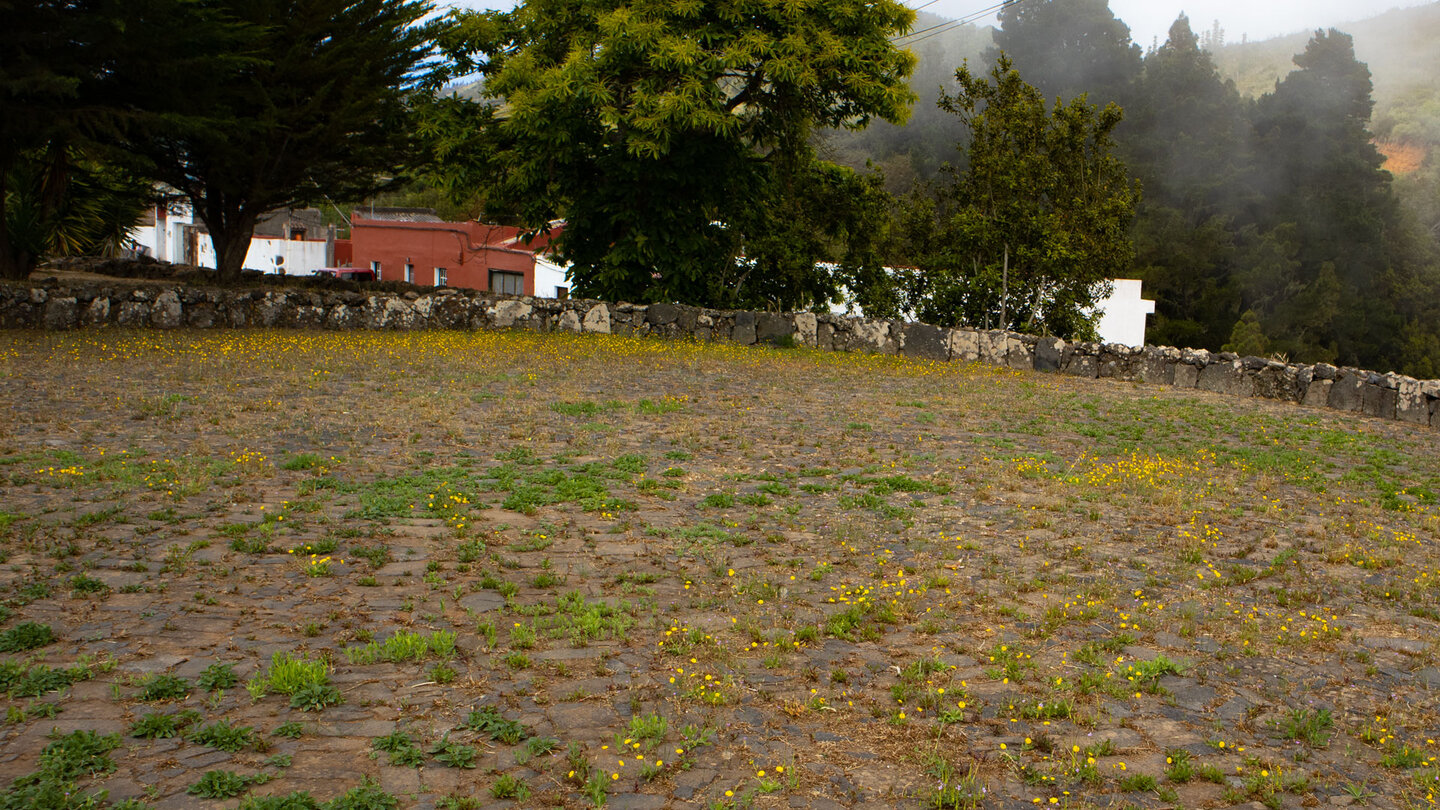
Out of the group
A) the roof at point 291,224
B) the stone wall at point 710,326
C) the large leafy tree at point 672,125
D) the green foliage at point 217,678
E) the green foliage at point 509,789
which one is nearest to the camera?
the green foliage at point 509,789

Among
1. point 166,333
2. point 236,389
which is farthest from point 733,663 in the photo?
point 166,333

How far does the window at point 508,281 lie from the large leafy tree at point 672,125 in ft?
72.8

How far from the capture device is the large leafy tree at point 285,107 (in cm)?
1956

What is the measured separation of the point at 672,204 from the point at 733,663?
59.4 ft

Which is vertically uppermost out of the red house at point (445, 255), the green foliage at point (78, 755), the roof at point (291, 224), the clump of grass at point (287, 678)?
the roof at point (291, 224)

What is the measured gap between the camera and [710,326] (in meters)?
20.6

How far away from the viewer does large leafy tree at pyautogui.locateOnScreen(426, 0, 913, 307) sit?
747 inches

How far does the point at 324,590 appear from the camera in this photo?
213 inches

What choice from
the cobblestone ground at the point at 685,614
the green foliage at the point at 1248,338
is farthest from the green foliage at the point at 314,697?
the green foliage at the point at 1248,338

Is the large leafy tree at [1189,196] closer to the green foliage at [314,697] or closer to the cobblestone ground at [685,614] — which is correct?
the cobblestone ground at [685,614]

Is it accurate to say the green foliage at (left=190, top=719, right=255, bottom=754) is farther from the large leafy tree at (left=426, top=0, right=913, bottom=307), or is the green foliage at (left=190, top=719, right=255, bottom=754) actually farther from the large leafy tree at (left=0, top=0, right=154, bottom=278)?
the large leafy tree at (left=0, top=0, right=154, bottom=278)

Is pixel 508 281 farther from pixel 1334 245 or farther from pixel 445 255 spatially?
pixel 1334 245

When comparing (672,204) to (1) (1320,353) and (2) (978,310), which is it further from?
(1) (1320,353)

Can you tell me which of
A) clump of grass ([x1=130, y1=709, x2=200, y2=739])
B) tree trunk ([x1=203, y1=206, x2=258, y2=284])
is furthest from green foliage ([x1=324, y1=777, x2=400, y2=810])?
tree trunk ([x1=203, y1=206, x2=258, y2=284])
